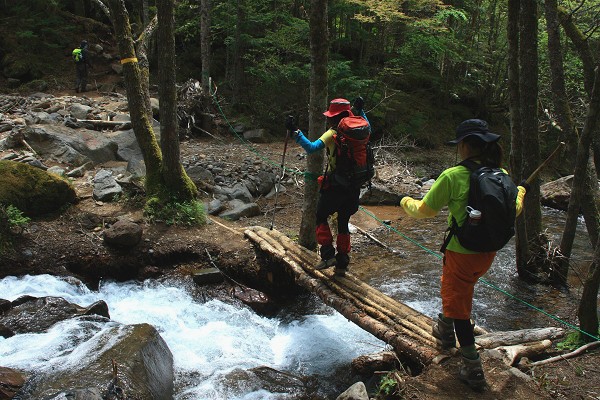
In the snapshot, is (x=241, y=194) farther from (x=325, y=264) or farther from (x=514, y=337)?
(x=514, y=337)

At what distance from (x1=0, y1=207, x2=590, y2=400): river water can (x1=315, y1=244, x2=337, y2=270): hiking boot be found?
3.61 ft

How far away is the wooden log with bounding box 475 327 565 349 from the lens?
4570 mm

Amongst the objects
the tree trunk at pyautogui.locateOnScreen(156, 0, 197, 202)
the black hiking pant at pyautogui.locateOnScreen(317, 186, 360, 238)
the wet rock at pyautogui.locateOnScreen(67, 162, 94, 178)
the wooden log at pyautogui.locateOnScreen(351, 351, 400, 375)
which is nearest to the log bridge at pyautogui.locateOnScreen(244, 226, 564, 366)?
the wooden log at pyautogui.locateOnScreen(351, 351, 400, 375)

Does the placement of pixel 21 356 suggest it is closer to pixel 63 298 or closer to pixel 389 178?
pixel 63 298

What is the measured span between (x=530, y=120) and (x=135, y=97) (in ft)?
23.3

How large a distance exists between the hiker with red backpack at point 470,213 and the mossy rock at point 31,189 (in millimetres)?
6540

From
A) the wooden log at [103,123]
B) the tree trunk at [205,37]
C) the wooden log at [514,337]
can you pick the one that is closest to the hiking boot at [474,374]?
the wooden log at [514,337]

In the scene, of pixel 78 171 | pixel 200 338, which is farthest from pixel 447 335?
pixel 78 171

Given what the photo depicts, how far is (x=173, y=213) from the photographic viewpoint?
832cm

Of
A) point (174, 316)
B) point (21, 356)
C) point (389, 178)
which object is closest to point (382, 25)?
point (389, 178)

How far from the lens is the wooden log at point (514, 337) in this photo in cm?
457

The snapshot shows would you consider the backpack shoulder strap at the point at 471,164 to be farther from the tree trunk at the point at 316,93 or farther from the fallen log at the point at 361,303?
the tree trunk at the point at 316,93

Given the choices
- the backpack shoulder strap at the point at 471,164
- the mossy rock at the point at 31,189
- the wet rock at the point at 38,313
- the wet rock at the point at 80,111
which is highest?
the backpack shoulder strap at the point at 471,164

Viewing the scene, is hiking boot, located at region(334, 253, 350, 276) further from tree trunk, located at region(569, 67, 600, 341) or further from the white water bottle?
tree trunk, located at region(569, 67, 600, 341)
